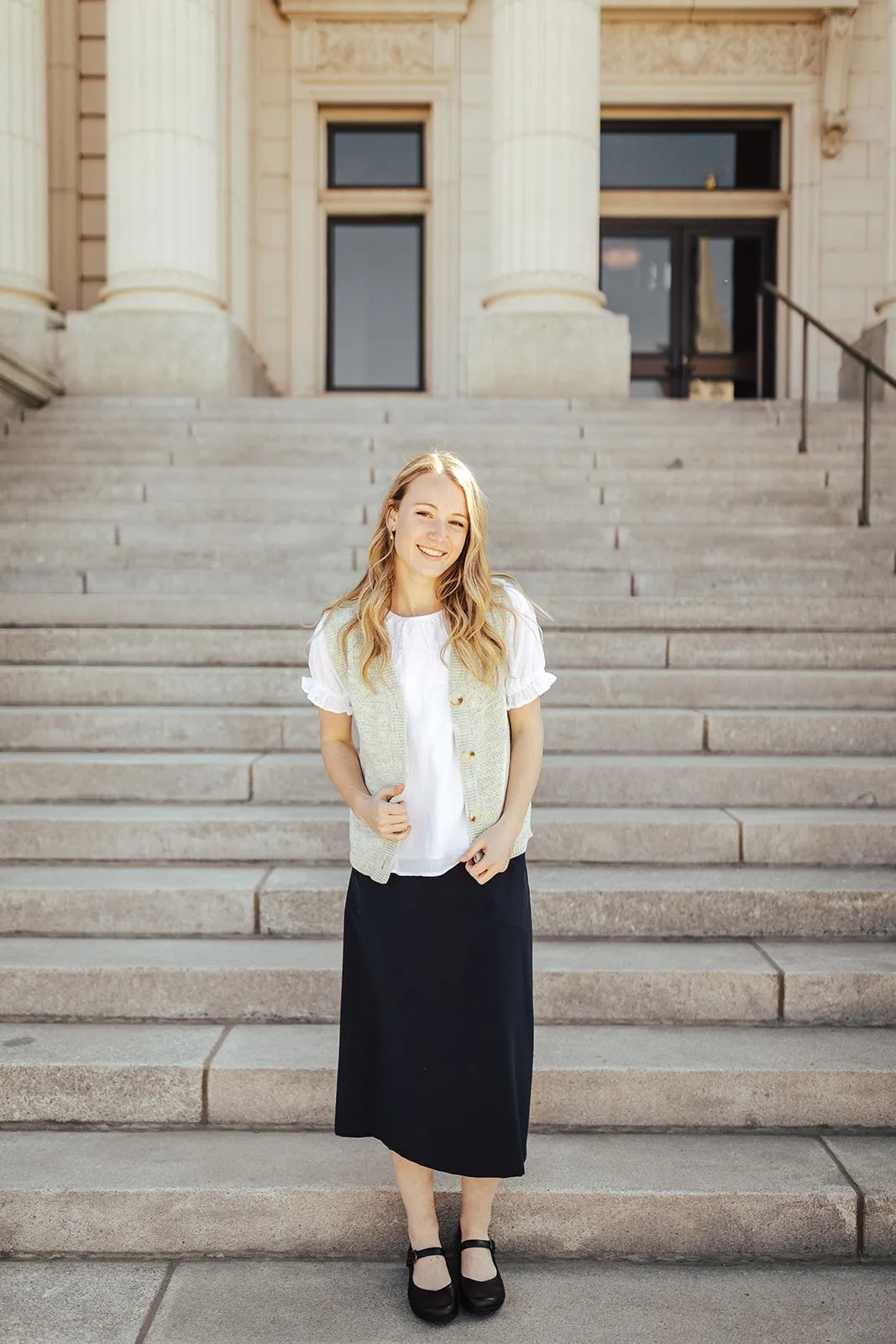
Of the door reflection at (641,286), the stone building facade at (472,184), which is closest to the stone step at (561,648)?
the stone building facade at (472,184)

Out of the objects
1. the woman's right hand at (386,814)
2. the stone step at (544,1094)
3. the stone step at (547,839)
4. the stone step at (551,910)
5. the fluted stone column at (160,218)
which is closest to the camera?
the woman's right hand at (386,814)

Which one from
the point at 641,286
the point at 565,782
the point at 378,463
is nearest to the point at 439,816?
the point at 565,782

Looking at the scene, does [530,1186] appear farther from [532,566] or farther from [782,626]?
[532,566]

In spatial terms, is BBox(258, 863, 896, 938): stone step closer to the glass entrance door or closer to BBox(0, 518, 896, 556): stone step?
BBox(0, 518, 896, 556): stone step

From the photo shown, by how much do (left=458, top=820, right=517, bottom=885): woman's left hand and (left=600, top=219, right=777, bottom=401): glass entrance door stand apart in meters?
13.2

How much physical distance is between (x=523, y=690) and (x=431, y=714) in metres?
0.22

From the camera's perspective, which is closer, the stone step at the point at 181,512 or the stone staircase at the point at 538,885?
the stone staircase at the point at 538,885

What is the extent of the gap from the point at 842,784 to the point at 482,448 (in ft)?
14.0

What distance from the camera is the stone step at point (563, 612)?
5.60 meters

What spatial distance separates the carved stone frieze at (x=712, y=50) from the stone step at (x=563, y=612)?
11.2 m

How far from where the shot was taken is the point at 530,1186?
2844mm

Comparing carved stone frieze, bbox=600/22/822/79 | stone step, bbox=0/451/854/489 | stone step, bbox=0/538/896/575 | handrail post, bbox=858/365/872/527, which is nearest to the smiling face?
stone step, bbox=0/538/896/575

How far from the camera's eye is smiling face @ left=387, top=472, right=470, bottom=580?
240 cm

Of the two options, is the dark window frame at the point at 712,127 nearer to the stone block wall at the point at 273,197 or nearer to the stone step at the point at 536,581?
the stone block wall at the point at 273,197
